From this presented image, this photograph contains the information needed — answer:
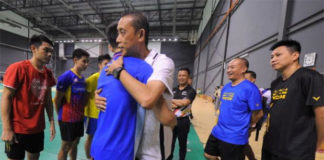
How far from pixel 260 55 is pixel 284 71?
Result: 3549 mm

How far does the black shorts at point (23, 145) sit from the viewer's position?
64.9 inches

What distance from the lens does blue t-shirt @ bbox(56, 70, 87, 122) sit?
218cm

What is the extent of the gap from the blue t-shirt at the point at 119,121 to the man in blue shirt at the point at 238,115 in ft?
5.98

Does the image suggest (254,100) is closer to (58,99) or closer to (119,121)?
(119,121)

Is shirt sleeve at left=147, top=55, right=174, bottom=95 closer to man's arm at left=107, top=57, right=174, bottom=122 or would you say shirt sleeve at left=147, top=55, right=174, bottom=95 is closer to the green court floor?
man's arm at left=107, top=57, right=174, bottom=122

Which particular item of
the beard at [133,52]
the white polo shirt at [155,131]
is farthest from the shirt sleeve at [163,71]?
the beard at [133,52]

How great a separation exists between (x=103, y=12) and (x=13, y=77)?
1654 cm

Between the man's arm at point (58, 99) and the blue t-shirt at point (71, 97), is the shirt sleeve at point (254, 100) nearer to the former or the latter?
the blue t-shirt at point (71, 97)

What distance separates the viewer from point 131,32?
2.71ft

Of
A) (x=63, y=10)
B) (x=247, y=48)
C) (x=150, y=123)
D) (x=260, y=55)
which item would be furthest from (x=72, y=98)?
(x=63, y=10)

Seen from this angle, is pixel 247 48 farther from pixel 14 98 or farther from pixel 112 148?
pixel 14 98

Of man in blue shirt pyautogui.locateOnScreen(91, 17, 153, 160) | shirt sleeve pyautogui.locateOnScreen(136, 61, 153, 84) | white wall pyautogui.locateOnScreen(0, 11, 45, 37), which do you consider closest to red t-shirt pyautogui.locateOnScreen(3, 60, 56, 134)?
man in blue shirt pyautogui.locateOnScreen(91, 17, 153, 160)

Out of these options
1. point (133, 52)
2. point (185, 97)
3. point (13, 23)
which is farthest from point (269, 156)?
point (13, 23)

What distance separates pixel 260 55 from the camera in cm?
463
